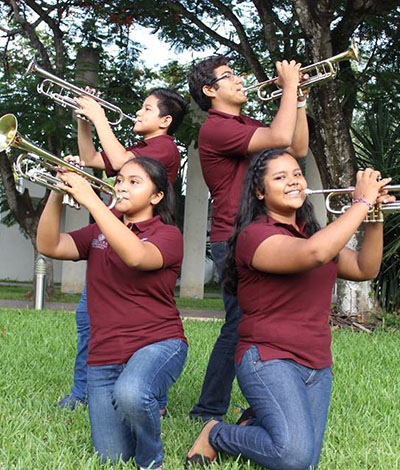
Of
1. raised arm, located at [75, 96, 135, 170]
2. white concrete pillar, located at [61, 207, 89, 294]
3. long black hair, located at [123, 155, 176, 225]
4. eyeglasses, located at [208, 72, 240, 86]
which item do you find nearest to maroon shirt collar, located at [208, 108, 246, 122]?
eyeglasses, located at [208, 72, 240, 86]

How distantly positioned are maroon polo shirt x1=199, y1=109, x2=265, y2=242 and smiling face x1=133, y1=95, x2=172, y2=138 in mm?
279

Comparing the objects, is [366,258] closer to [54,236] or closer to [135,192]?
[135,192]

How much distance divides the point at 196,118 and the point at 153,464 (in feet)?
36.6

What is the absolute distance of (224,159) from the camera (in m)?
3.73

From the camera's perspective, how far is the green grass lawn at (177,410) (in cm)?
309

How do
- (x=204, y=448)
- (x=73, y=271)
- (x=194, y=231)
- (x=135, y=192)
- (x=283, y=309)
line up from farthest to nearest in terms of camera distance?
(x=194, y=231), (x=73, y=271), (x=135, y=192), (x=204, y=448), (x=283, y=309)

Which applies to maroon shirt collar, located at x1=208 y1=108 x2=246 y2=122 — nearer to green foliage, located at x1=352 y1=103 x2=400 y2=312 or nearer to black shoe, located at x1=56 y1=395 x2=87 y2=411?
black shoe, located at x1=56 y1=395 x2=87 y2=411

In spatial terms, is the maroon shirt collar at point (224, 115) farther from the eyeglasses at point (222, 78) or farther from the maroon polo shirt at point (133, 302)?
the maroon polo shirt at point (133, 302)

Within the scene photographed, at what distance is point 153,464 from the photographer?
291 centimetres

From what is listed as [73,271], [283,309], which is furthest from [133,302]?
[73,271]

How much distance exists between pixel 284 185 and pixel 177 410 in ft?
5.24

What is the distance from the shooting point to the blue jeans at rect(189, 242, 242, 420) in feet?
12.1

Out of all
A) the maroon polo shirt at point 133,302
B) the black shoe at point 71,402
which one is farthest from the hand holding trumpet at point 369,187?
the black shoe at point 71,402

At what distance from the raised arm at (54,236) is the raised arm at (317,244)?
2.88 feet
